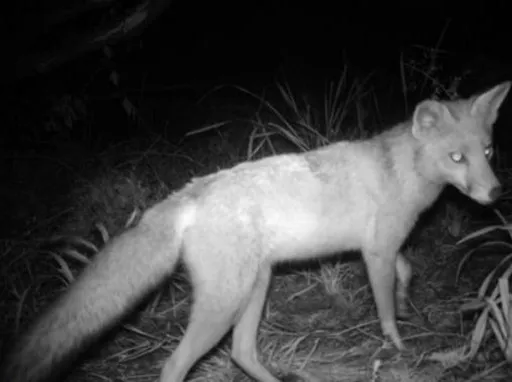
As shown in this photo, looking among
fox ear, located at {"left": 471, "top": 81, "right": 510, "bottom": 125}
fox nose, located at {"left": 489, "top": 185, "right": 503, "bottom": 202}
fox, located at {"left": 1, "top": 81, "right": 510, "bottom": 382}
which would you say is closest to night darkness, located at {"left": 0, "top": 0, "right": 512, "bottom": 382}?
fox, located at {"left": 1, "top": 81, "right": 510, "bottom": 382}

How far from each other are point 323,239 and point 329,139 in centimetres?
178

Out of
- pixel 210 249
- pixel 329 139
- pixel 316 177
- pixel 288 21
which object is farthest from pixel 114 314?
pixel 288 21

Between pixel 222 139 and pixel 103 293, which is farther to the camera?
pixel 222 139

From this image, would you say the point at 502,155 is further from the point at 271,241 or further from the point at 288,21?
the point at 288,21

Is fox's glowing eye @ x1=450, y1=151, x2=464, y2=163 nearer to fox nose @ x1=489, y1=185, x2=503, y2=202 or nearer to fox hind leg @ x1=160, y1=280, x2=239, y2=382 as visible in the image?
fox nose @ x1=489, y1=185, x2=503, y2=202

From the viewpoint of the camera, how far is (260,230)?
12.7 feet

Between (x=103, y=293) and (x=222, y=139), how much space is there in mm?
3622

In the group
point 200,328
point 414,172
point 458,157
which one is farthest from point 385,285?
point 200,328

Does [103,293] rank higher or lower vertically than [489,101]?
lower

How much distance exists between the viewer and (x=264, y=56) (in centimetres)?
923

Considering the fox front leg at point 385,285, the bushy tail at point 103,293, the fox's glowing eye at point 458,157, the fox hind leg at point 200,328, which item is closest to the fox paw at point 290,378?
the fox front leg at point 385,285

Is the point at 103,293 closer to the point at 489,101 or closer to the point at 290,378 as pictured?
the point at 290,378

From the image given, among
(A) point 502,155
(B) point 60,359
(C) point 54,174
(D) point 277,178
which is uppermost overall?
(D) point 277,178

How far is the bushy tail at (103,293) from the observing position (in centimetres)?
317
